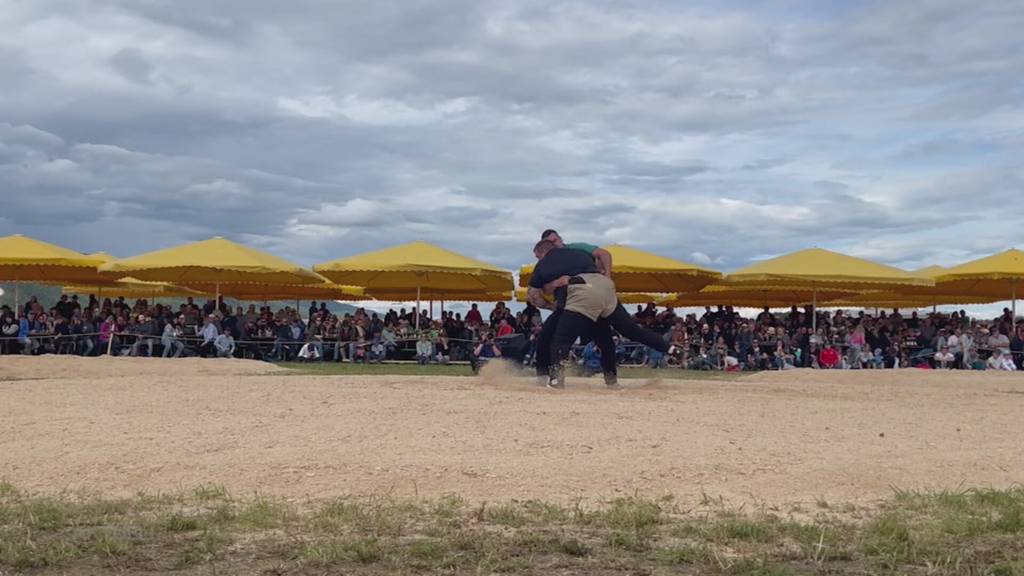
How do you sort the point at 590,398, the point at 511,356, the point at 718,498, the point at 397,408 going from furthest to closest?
the point at 511,356
the point at 590,398
the point at 397,408
the point at 718,498

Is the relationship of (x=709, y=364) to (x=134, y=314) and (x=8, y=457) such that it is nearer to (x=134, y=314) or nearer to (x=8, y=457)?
(x=134, y=314)

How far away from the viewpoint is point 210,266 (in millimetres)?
24547

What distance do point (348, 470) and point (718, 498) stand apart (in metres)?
2.34

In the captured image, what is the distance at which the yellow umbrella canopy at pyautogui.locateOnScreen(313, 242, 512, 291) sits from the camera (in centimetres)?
2508

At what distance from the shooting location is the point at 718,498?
6336 millimetres

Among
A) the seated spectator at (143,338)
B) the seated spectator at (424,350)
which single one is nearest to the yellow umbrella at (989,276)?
the seated spectator at (424,350)

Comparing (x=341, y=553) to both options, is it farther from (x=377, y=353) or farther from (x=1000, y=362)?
(x=1000, y=362)

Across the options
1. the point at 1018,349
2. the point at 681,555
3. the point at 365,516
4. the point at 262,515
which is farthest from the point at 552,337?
the point at 1018,349

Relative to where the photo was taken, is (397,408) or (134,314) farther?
(134,314)

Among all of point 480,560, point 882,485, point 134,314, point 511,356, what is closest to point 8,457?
point 480,560

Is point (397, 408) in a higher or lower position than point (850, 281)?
lower

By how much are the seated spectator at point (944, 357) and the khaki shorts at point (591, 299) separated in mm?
15303

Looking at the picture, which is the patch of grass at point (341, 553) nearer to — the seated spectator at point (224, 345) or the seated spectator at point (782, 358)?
the seated spectator at point (224, 345)

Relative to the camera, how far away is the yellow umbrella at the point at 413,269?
25078 millimetres
